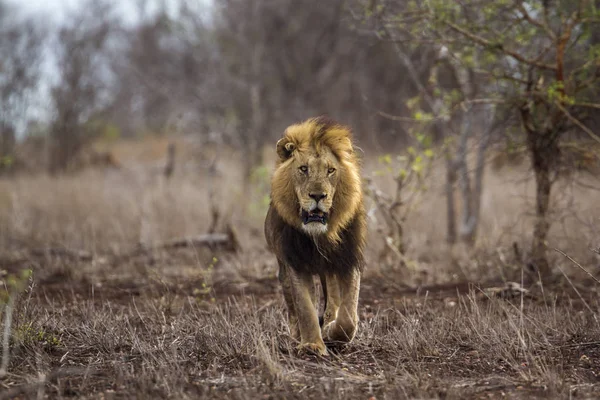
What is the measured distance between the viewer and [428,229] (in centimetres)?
1043

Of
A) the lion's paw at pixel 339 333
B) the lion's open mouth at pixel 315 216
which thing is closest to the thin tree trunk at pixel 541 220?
the lion's paw at pixel 339 333

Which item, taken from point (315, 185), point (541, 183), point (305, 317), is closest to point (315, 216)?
point (315, 185)

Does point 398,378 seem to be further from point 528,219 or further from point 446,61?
point 528,219

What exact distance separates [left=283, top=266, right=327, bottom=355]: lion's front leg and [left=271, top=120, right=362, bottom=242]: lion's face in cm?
35

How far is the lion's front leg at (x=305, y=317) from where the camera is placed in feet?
13.7

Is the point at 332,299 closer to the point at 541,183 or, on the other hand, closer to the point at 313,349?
the point at 313,349

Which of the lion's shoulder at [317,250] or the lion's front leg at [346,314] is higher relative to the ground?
the lion's shoulder at [317,250]

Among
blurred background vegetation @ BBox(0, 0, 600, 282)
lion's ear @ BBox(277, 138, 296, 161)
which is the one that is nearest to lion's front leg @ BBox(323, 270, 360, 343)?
lion's ear @ BBox(277, 138, 296, 161)

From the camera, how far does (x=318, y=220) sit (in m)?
3.96

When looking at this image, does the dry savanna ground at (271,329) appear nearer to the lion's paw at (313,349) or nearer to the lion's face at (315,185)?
the lion's paw at (313,349)

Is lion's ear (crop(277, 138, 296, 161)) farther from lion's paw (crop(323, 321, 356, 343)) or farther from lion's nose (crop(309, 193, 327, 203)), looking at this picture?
lion's paw (crop(323, 321, 356, 343))

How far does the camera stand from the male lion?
4047 mm

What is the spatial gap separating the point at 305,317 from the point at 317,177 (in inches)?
34.0

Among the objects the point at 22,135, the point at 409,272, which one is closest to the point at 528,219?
the point at 409,272
